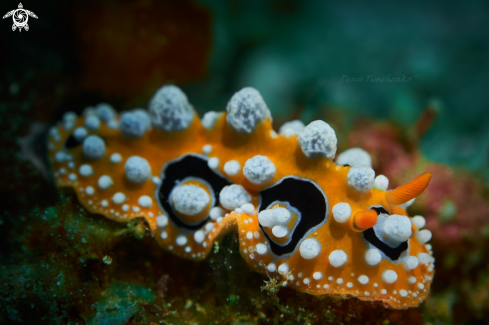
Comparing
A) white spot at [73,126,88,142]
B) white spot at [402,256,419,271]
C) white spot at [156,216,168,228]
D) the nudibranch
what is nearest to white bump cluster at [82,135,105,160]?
the nudibranch

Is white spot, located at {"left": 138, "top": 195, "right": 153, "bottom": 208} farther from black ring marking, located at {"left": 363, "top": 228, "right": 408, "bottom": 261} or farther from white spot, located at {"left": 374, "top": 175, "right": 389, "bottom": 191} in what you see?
white spot, located at {"left": 374, "top": 175, "right": 389, "bottom": 191}

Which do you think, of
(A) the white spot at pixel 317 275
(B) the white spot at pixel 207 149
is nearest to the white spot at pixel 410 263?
(A) the white spot at pixel 317 275

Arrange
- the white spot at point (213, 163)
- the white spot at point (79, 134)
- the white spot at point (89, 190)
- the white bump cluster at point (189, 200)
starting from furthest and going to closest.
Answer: the white spot at point (79, 134) → the white spot at point (89, 190) → the white spot at point (213, 163) → the white bump cluster at point (189, 200)

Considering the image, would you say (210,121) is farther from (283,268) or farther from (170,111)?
(283,268)

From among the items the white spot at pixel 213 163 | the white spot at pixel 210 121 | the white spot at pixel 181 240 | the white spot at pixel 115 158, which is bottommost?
the white spot at pixel 181 240

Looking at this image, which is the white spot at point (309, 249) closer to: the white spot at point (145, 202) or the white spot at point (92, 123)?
the white spot at point (145, 202)

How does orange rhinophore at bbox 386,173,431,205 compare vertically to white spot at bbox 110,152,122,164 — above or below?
below

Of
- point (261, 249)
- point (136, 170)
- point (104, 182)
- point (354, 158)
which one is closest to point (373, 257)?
point (261, 249)
